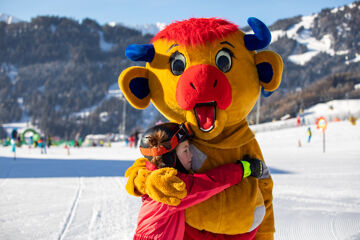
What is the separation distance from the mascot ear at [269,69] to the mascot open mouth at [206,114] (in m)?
0.44

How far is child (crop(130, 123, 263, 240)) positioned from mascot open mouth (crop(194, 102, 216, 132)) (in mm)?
160

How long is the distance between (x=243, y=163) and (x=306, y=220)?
3074mm

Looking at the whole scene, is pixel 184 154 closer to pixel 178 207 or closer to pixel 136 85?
pixel 178 207

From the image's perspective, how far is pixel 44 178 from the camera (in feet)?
27.4

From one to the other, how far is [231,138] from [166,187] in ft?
2.09

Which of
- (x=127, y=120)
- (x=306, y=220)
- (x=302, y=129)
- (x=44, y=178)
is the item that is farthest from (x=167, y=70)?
(x=127, y=120)

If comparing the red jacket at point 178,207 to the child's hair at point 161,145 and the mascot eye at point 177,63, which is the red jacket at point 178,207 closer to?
the child's hair at point 161,145

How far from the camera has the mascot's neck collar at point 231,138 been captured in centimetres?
208

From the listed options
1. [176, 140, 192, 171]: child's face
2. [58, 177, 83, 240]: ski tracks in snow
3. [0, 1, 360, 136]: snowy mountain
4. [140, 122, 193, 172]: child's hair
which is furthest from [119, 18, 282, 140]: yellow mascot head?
[0, 1, 360, 136]: snowy mountain

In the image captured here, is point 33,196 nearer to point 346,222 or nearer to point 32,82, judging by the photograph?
point 346,222

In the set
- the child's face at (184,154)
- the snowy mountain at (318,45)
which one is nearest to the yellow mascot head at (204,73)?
the child's face at (184,154)

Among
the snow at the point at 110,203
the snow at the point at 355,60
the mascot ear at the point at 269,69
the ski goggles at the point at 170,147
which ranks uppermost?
the snow at the point at 355,60

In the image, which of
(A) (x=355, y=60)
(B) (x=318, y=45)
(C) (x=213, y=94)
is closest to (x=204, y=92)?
(C) (x=213, y=94)

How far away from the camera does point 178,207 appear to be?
1750mm
